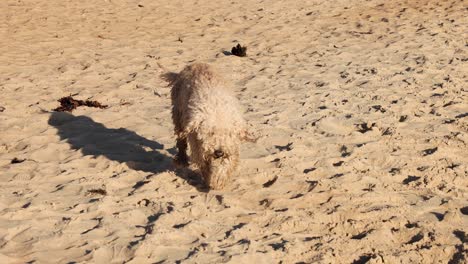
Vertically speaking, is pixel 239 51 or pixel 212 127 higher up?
pixel 212 127

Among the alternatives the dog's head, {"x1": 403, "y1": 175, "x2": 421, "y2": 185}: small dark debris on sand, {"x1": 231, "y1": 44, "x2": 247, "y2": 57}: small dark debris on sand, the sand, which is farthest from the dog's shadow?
{"x1": 231, "y1": 44, "x2": 247, "y2": 57}: small dark debris on sand

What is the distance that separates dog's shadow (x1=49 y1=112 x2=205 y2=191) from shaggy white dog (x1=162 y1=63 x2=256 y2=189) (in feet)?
1.75

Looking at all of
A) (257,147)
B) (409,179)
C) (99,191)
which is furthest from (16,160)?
(409,179)

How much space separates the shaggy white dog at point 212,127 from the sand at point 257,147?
40 centimetres

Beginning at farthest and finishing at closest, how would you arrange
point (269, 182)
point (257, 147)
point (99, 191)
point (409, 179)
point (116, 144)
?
1. point (116, 144)
2. point (257, 147)
3. point (269, 182)
4. point (409, 179)
5. point (99, 191)

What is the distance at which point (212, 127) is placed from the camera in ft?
19.9

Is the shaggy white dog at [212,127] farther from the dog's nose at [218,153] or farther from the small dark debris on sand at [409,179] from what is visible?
the small dark debris on sand at [409,179]

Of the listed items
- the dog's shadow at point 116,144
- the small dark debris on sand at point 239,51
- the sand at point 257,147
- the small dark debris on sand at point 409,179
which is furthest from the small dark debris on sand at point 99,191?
the small dark debris on sand at point 239,51

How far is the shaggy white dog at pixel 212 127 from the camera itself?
6.11m

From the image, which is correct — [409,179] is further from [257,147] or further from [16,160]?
[16,160]

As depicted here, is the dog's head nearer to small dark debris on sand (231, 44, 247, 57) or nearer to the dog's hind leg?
the dog's hind leg

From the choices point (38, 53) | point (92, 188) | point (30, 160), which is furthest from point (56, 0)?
point (92, 188)

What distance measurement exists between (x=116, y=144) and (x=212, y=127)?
264cm

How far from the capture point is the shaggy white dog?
6.11 meters
